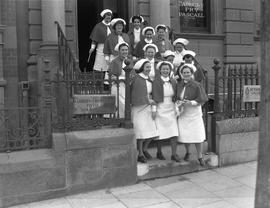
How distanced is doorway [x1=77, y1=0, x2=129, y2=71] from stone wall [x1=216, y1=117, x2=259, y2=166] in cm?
552

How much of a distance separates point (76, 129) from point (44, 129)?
0.47m

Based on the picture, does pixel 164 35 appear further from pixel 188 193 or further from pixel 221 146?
pixel 188 193

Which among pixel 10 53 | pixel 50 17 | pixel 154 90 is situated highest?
pixel 50 17

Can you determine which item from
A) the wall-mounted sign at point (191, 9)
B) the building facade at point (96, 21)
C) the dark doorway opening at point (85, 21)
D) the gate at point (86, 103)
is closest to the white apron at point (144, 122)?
the gate at point (86, 103)

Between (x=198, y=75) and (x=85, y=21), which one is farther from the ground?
(x=85, y=21)

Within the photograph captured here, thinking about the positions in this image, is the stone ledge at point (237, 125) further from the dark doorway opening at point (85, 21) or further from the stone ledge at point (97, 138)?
the dark doorway opening at point (85, 21)

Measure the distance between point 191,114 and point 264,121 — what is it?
118 inches

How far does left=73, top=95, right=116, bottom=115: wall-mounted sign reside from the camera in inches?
250

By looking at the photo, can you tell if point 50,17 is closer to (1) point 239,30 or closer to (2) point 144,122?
(2) point 144,122

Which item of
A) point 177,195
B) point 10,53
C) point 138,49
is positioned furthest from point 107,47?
point 177,195

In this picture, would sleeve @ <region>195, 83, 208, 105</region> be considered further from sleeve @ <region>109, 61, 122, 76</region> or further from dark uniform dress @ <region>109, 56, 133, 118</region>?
sleeve @ <region>109, 61, 122, 76</region>

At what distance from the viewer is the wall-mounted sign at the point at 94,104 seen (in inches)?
250

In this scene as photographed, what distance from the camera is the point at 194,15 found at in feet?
43.4

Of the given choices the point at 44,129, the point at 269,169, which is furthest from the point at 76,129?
the point at 269,169
